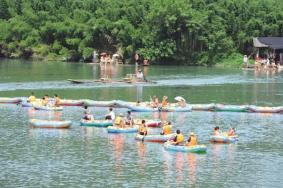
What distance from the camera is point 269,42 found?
282 feet

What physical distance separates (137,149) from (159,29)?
53.4 metres

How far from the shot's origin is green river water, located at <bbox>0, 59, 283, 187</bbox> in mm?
32344

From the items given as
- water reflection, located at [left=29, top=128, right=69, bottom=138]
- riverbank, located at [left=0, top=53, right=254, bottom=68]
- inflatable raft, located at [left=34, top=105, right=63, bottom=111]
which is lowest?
water reflection, located at [left=29, top=128, right=69, bottom=138]

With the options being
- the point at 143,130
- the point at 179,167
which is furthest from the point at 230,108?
the point at 179,167

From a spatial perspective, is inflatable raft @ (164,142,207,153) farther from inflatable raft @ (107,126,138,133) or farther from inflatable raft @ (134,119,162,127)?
inflatable raft @ (134,119,162,127)

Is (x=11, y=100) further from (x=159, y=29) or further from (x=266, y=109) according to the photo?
(x=159, y=29)

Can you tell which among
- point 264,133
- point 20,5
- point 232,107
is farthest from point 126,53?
point 264,133

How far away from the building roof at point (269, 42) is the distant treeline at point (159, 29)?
2.51 metres

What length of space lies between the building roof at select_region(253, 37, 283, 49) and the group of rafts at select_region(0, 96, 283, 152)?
35.9 m

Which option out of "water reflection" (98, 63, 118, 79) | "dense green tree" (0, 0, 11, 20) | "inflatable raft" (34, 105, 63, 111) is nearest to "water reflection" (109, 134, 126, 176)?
"inflatable raft" (34, 105, 63, 111)

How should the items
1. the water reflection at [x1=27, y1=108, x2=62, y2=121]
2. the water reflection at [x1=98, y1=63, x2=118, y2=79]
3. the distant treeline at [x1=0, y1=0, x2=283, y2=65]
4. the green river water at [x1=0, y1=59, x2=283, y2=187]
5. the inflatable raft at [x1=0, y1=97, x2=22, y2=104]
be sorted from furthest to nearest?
the distant treeline at [x1=0, y1=0, x2=283, y2=65]
the water reflection at [x1=98, y1=63, x2=118, y2=79]
the inflatable raft at [x1=0, y1=97, x2=22, y2=104]
the water reflection at [x1=27, y1=108, x2=62, y2=121]
the green river water at [x1=0, y1=59, x2=283, y2=187]

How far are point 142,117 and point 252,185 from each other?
17.5 metres

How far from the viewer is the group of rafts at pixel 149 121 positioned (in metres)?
37.8

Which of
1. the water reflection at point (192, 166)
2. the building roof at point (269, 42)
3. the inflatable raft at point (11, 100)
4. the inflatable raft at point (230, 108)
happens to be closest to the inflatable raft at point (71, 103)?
the inflatable raft at point (11, 100)
